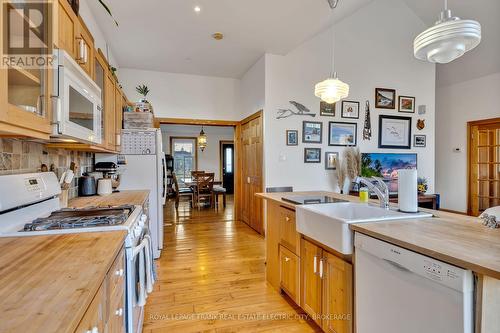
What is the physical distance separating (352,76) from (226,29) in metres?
2.52

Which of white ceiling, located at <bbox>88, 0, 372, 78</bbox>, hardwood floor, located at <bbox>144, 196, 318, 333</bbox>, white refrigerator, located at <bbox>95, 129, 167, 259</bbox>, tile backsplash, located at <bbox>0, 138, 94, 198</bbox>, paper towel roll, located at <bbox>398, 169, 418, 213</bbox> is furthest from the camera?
white refrigerator, located at <bbox>95, 129, 167, 259</bbox>

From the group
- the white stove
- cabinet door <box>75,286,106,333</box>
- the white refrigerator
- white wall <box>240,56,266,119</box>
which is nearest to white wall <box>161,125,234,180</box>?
white wall <box>240,56,266,119</box>

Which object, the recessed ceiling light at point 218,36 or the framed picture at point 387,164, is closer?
the recessed ceiling light at point 218,36

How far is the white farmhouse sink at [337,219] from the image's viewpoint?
1.50m

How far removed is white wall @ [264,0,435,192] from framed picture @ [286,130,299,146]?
0.23 ft

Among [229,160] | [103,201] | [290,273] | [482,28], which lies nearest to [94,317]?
[290,273]

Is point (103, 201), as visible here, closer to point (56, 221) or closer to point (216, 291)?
point (56, 221)

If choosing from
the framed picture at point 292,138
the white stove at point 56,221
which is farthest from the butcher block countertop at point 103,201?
the framed picture at point 292,138

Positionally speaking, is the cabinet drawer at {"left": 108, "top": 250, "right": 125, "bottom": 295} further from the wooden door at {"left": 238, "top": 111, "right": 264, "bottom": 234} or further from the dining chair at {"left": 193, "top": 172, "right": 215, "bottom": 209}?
the dining chair at {"left": 193, "top": 172, "right": 215, "bottom": 209}

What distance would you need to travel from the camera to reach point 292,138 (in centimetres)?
435

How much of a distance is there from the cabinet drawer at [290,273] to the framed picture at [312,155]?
2.37m

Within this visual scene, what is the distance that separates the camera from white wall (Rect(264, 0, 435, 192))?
14.0 ft

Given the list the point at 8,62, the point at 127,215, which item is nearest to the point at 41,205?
the point at 127,215

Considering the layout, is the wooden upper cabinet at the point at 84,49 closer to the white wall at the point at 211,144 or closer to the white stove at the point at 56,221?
the white stove at the point at 56,221
